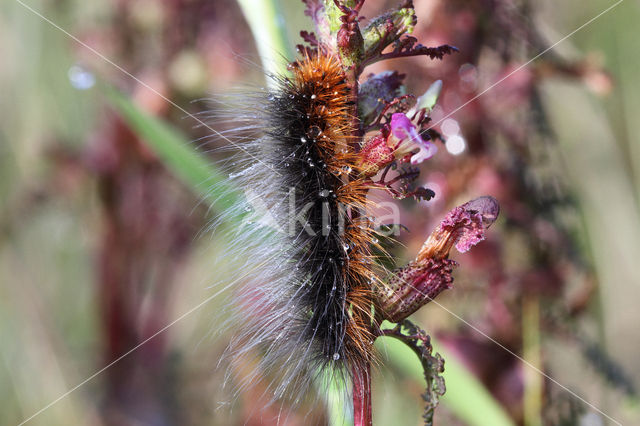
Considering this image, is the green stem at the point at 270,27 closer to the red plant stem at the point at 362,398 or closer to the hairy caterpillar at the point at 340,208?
the hairy caterpillar at the point at 340,208

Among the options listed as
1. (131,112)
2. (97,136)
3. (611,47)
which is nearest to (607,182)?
(611,47)

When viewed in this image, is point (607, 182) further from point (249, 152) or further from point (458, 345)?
point (249, 152)

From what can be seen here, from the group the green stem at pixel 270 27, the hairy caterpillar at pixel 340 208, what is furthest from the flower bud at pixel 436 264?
the green stem at pixel 270 27

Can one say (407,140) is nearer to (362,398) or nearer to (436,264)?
(436,264)

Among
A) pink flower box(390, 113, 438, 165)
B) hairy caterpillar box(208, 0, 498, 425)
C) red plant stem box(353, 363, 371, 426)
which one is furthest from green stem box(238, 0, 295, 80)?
red plant stem box(353, 363, 371, 426)

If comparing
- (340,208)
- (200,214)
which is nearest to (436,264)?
(340,208)

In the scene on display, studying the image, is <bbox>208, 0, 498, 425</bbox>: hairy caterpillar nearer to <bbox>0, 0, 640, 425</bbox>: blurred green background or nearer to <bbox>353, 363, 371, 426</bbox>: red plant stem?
<bbox>353, 363, 371, 426</bbox>: red plant stem
